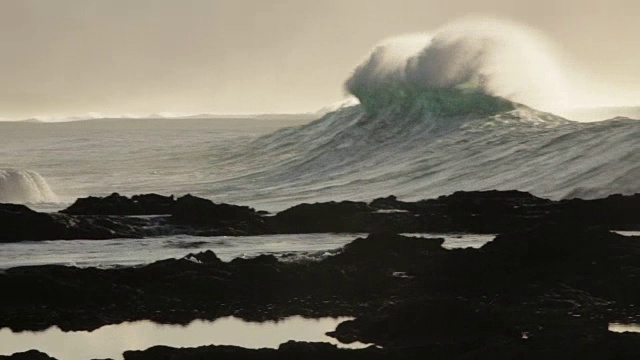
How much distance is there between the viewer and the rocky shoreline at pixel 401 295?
12562mm

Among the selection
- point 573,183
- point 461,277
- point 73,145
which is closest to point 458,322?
point 461,277

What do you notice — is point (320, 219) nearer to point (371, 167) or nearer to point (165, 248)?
point (165, 248)

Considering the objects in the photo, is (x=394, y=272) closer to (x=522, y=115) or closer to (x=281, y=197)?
(x=281, y=197)

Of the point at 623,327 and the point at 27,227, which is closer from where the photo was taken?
the point at 623,327

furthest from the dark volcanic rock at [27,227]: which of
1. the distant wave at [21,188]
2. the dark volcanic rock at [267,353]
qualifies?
the distant wave at [21,188]

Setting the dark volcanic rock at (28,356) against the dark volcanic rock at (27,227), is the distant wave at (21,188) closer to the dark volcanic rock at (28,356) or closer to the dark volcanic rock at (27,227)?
the dark volcanic rock at (27,227)

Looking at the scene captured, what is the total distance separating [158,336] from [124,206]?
10877 millimetres

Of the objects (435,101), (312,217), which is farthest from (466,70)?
(312,217)

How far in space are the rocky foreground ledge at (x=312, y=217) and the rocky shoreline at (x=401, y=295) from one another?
15.0ft

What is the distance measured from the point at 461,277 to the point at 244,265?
237cm

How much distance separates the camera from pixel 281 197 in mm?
37531

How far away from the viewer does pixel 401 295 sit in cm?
1634

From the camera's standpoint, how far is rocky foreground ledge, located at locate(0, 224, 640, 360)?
1380cm

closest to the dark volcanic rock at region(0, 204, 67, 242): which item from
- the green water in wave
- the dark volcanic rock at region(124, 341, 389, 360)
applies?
the dark volcanic rock at region(124, 341, 389, 360)
